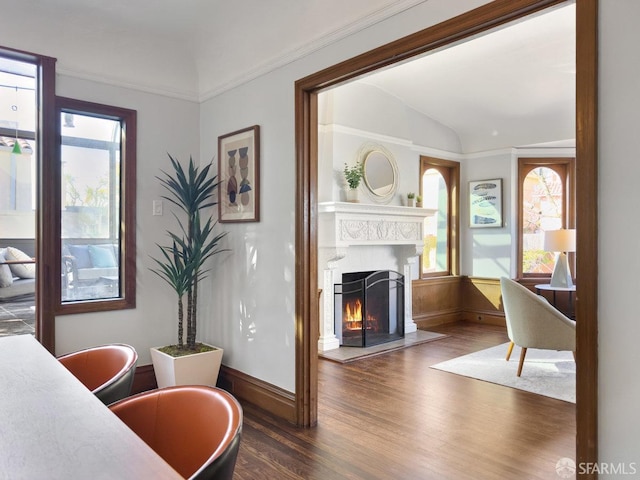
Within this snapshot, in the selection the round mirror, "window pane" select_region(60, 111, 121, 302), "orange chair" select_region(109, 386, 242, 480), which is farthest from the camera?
the round mirror

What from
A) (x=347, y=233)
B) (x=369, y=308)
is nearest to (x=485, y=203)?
(x=369, y=308)

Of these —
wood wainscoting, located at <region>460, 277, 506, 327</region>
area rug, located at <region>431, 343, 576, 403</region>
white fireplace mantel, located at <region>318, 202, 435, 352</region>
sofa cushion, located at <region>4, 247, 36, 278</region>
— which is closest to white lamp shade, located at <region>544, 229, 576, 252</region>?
wood wainscoting, located at <region>460, 277, 506, 327</region>

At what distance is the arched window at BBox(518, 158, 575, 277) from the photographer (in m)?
6.36

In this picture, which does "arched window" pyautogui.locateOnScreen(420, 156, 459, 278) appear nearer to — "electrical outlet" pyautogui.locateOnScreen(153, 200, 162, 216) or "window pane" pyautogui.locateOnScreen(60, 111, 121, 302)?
"electrical outlet" pyautogui.locateOnScreen(153, 200, 162, 216)

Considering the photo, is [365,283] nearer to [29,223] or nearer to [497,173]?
[497,173]

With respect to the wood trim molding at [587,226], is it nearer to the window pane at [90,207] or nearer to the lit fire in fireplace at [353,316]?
the window pane at [90,207]

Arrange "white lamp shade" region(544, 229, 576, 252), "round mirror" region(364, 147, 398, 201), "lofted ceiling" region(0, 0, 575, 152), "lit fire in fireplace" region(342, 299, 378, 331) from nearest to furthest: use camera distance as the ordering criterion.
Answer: "lofted ceiling" region(0, 0, 575, 152)
"lit fire in fireplace" region(342, 299, 378, 331)
"round mirror" region(364, 147, 398, 201)
"white lamp shade" region(544, 229, 576, 252)

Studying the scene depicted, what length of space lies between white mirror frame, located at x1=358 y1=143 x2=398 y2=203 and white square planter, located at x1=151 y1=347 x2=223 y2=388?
2717 mm

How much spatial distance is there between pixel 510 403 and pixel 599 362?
1.86 metres

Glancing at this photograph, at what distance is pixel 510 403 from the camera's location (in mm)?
3375

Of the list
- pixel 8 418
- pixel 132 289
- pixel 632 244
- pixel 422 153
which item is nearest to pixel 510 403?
pixel 632 244

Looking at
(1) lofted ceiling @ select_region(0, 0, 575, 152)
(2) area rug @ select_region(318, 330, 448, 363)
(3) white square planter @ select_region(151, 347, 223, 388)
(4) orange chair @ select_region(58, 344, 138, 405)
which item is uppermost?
(1) lofted ceiling @ select_region(0, 0, 575, 152)

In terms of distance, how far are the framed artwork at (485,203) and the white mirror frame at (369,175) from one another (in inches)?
61.3

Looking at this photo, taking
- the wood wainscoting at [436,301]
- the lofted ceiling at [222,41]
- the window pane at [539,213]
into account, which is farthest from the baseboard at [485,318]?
the lofted ceiling at [222,41]
